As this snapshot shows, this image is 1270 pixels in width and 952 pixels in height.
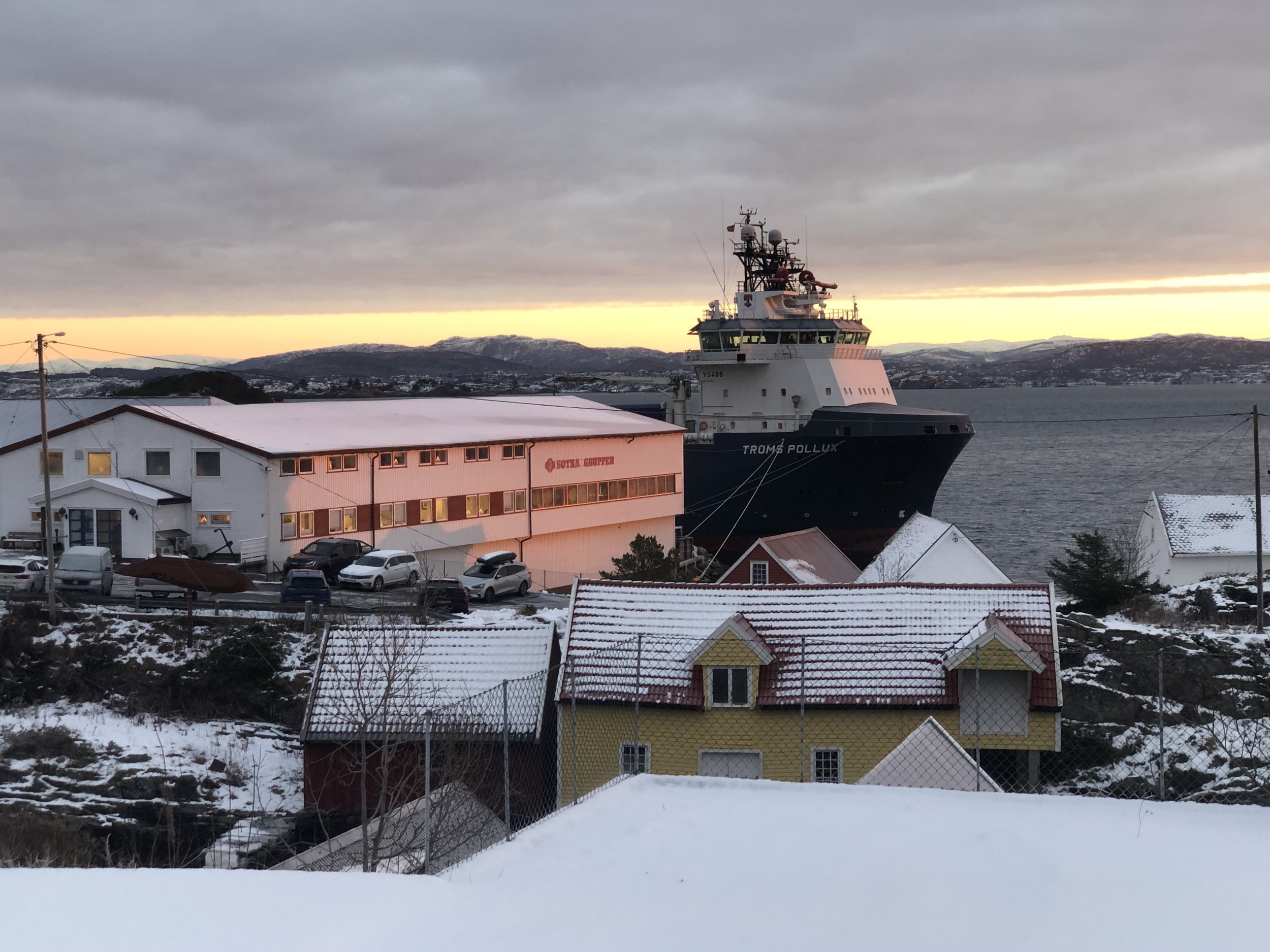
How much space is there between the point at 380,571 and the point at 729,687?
17.0 meters

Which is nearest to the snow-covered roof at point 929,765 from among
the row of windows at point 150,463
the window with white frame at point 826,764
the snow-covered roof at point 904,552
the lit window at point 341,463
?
the window with white frame at point 826,764

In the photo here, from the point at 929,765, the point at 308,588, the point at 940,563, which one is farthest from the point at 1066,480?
the point at 929,765

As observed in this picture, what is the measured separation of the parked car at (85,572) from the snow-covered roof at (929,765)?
2530 centimetres

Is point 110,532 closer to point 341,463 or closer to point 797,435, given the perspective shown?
point 341,463

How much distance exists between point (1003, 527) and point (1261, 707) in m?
57.3

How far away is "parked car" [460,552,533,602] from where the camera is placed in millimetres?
35312

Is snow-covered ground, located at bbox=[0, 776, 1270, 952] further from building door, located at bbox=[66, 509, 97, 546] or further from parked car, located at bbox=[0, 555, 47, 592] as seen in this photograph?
building door, located at bbox=[66, 509, 97, 546]

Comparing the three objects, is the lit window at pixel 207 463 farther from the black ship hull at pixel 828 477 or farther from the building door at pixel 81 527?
the black ship hull at pixel 828 477

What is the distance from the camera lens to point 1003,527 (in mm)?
79250

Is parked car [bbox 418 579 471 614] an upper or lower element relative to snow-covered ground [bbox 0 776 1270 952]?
lower

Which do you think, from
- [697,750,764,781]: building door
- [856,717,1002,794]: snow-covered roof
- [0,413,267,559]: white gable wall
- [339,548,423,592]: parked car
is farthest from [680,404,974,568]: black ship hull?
[856,717,1002,794]: snow-covered roof

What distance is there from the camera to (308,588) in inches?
1256

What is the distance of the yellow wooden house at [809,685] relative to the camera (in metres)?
19.4

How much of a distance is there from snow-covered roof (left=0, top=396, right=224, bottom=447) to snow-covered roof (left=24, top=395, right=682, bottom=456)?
32.6 feet
